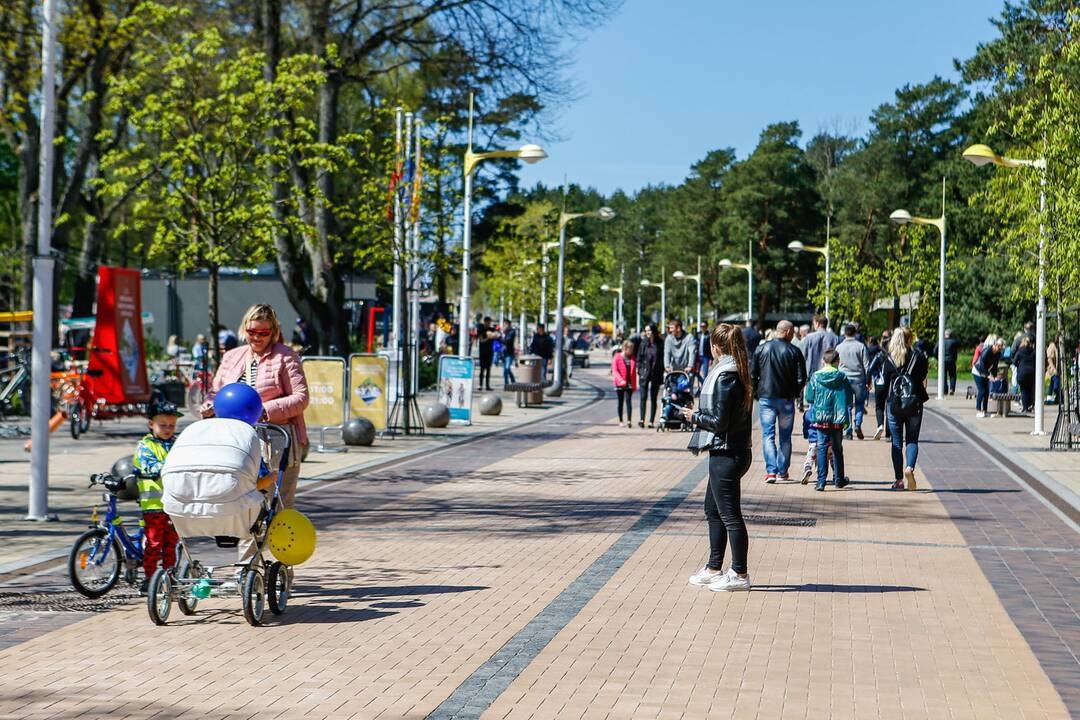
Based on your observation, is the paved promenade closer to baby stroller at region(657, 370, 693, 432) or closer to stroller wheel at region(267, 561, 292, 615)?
stroller wheel at region(267, 561, 292, 615)

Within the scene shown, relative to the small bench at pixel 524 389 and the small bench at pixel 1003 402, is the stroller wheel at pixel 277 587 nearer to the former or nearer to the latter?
the small bench at pixel 524 389

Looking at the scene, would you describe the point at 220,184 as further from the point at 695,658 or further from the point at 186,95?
the point at 695,658

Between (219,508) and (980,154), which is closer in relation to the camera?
(219,508)

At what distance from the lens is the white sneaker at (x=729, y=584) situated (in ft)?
27.5

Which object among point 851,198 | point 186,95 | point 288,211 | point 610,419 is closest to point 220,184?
point 186,95

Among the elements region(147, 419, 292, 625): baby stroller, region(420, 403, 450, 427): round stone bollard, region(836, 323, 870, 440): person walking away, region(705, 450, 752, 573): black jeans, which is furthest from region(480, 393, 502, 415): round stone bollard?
region(147, 419, 292, 625): baby stroller

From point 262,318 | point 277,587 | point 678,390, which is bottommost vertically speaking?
point 277,587

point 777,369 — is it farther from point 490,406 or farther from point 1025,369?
point 1025,369

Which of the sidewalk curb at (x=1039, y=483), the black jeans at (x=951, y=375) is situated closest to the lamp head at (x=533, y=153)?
the sidewalk curb at (x=1039, y=483)

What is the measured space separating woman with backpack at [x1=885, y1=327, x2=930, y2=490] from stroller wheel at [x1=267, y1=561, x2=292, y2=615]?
27.4ft

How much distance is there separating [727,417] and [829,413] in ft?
19.2

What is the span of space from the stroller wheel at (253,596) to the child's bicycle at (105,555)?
1089mm

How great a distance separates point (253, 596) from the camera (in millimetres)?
7191

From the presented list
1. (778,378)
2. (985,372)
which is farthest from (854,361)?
(985,372)
